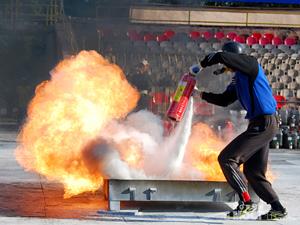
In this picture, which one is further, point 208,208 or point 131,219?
point 208,208

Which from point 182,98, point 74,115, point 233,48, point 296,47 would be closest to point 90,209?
point 74,115

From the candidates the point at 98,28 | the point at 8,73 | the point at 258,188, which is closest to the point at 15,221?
the point at 258,188

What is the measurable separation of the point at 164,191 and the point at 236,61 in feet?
5.45

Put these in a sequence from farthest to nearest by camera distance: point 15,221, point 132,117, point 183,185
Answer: point 132,117
point 183,185
point 15,221

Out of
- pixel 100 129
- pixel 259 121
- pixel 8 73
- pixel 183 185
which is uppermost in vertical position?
→ pixel 259 121

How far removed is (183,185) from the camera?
5441mm

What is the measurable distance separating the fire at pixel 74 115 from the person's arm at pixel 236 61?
1805 millimetres

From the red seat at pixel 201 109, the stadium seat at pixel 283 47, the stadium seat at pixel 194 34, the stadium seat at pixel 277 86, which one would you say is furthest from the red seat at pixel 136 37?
the red seat at pixel 201 109

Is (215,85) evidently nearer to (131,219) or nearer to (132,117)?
(132,117)

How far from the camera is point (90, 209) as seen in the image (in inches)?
226

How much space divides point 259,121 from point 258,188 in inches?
29.0

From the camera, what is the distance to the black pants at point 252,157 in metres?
5.11

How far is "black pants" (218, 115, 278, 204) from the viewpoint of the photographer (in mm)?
5113

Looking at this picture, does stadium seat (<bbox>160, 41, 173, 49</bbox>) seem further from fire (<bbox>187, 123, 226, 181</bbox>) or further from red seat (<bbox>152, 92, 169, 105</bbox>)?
fire (<bbox>187, 123, 226, 181</bbox>)
